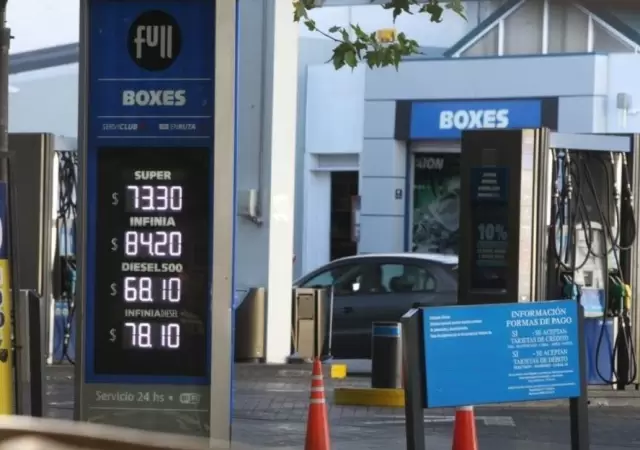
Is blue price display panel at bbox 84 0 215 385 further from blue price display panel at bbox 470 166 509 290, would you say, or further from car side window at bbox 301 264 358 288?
car side window at bbox 301 264 358 288

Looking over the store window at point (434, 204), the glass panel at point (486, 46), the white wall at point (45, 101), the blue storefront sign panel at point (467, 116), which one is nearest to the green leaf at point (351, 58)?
the white wall at point (45, 101)

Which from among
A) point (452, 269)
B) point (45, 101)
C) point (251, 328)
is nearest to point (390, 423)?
point (251, 328)

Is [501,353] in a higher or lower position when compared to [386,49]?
lower

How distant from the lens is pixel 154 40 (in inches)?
316

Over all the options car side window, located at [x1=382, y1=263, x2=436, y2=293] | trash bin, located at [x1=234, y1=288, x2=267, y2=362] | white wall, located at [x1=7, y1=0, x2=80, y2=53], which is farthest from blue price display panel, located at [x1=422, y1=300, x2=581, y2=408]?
white wall, located at [x1=7, y1=0, x2=80, y2=53]

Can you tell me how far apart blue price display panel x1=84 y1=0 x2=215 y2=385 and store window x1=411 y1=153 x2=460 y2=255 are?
67.0 ft

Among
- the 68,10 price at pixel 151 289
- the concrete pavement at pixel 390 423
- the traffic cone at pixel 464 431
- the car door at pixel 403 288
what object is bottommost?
the concrete pavement at pixel 390 423

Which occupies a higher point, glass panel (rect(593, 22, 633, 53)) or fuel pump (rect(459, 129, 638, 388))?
glass panel (rect(593, 22, 633, 53))

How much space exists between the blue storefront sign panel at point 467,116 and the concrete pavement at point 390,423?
508 inches

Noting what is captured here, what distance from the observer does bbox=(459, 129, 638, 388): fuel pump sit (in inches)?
501

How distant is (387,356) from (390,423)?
1.10 metres

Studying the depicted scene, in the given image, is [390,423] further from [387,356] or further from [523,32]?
[523,32]

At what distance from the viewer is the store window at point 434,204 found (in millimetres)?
28266

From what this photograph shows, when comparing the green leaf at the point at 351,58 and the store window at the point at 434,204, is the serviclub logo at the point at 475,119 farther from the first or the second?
the green leaf at the point at 351,58
